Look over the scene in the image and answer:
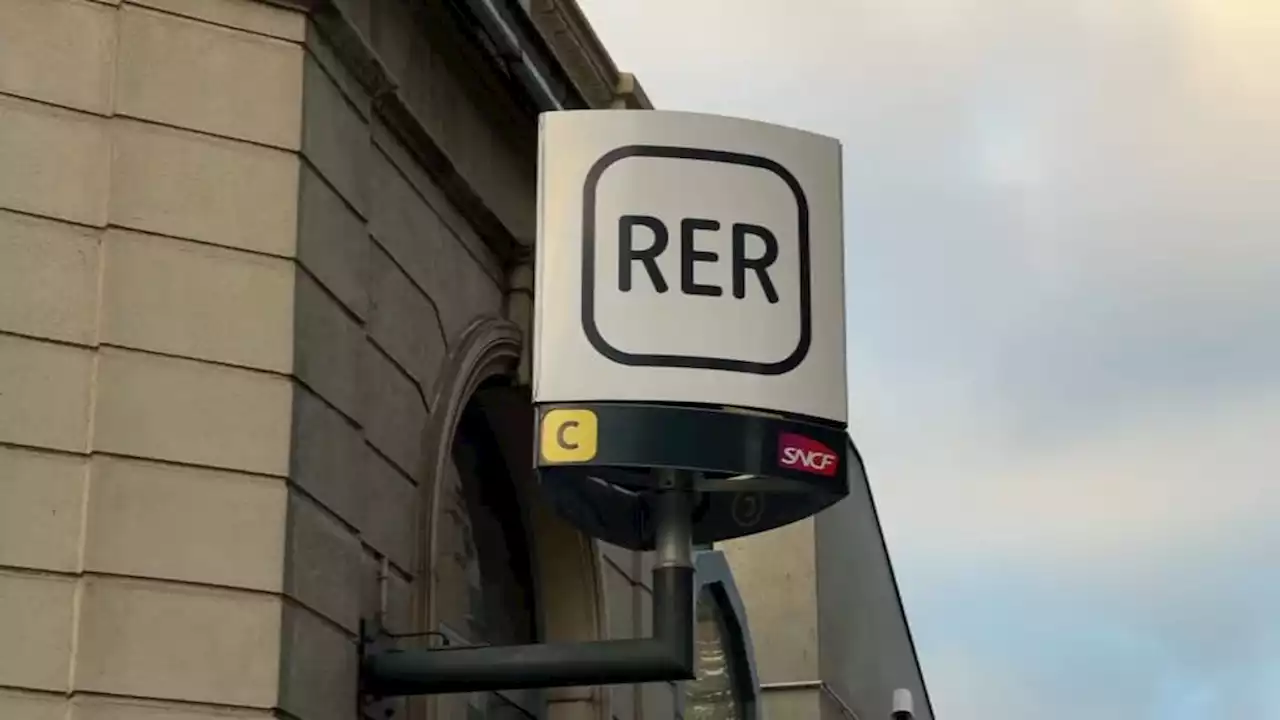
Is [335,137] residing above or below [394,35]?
below

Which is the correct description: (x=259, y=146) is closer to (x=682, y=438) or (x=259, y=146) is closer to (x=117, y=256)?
(x=117, y=256)

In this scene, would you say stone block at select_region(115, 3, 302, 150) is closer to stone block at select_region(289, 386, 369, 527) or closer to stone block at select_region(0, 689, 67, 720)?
stone block at select_region(289, 386, 369, 527)

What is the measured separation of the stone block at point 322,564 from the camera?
771cm

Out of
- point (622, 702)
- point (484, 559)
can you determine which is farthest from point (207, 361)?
point (622, 702)

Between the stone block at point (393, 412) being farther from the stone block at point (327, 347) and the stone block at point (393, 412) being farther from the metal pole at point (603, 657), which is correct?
the metal pole at point (603, 657)

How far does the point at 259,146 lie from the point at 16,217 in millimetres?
1008

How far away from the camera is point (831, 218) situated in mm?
8852

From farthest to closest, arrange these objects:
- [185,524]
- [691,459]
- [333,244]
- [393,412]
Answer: [393,412], [333,244], [691,459], [185,524]

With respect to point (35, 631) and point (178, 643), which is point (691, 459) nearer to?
point (178, 643)

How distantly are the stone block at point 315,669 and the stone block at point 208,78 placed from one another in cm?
191

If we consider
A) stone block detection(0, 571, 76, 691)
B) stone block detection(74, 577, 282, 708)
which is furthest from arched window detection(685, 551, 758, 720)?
stone block detection(0, 571, 76, 691)

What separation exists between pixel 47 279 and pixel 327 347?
1.21 meters

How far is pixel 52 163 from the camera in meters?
7.66

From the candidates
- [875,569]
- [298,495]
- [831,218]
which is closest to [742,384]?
[831,218]
